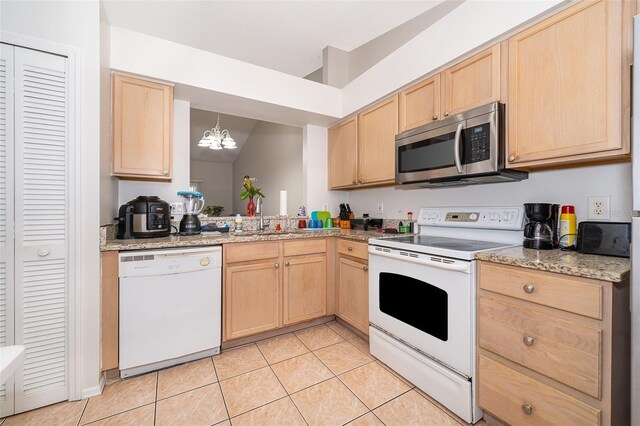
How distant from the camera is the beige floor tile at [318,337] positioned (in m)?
2.27

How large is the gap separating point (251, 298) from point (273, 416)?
35.3 inches

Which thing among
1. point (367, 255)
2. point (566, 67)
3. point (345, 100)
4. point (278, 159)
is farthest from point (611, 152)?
point (278, 159)

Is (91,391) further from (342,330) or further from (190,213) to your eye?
(342,330)

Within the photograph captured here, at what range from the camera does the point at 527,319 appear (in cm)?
122

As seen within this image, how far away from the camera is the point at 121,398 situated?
1.63 m

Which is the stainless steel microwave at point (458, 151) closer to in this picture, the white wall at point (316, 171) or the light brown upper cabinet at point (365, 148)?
the light brown upper cabinet at point (365, 148)

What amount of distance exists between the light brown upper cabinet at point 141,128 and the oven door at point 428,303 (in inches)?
71.5

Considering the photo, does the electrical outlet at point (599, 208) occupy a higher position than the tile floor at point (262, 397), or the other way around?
the electrical outlet at point (599, 208)

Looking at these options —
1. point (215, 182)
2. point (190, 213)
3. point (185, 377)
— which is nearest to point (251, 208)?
point (190, 213)

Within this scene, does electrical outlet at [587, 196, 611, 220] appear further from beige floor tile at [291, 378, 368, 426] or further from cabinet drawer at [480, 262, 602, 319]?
Result: beige floor tile at [291, 378, 368, 426]

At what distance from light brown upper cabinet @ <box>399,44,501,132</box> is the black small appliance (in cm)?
206

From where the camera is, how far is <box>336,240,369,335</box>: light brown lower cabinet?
7.37ft

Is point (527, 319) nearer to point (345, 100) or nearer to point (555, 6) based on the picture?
point (555, 6)

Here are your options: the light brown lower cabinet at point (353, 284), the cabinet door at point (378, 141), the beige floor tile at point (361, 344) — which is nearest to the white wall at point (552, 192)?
the cabinet door at point (378, 141)
